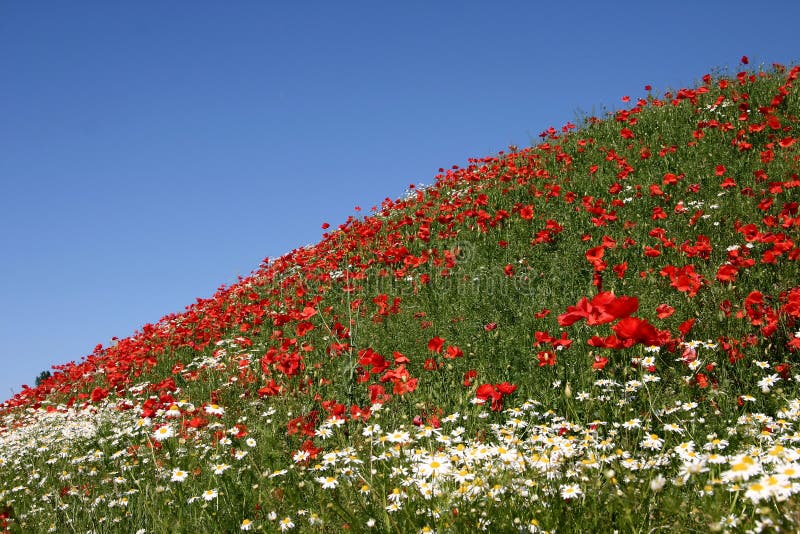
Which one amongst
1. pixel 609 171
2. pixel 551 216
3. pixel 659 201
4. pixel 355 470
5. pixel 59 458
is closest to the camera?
pixel 355 470

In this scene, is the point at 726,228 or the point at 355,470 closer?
the point at 355,470

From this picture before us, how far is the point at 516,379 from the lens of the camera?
458 cm

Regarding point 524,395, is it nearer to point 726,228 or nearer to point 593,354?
point 593,354

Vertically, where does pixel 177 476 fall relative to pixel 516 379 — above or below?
below

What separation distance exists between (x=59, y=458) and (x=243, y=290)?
6452 mm

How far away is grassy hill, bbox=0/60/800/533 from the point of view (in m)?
2.52

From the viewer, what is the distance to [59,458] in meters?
5.59

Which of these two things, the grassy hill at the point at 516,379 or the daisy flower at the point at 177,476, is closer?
the grassy hill at the point at 516,379

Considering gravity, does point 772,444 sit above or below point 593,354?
below

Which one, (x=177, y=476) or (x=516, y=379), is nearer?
(x=177, y=476)

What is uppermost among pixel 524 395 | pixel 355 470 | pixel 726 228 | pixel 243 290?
pixel 243 290

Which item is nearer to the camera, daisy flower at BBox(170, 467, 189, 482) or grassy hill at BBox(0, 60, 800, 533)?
grassy hill at BBox(0, 60, 800, 533)

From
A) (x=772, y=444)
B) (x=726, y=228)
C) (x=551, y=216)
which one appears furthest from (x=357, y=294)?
(x=772, y=444)

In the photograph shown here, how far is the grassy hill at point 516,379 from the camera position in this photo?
2.52 meters
